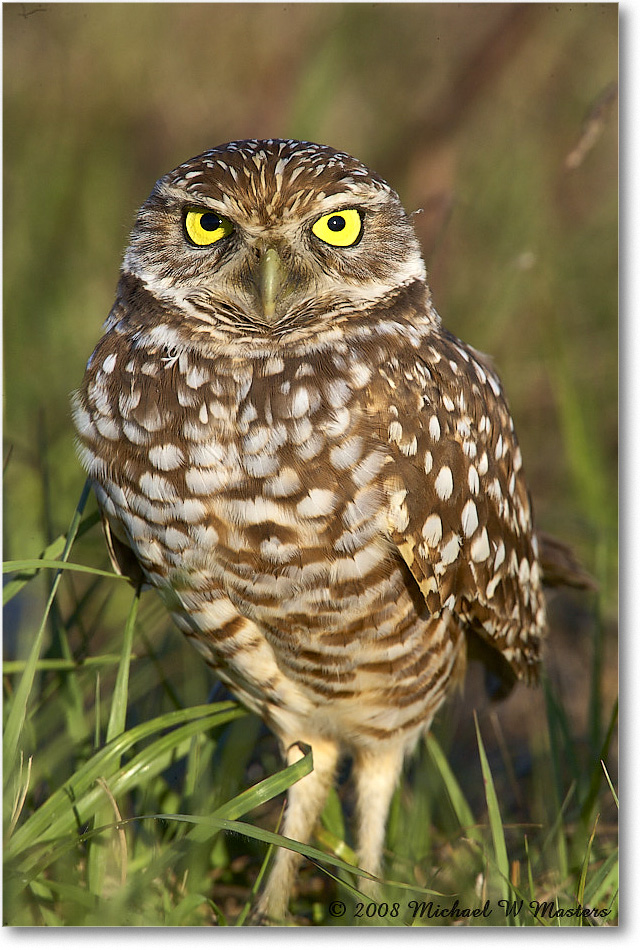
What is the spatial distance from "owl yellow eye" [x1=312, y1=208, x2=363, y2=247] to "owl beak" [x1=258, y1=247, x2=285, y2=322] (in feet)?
0.40

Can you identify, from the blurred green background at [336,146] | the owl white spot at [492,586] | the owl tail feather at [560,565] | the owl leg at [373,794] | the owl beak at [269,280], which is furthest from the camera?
the owl tail feather at [560,565]

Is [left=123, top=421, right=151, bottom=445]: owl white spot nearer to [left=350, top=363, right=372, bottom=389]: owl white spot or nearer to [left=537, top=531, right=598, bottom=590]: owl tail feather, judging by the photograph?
[left=350, top=363, right=372, bottom=389]: owl white spot

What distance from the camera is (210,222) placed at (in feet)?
5.58

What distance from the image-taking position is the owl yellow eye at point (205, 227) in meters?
1.69

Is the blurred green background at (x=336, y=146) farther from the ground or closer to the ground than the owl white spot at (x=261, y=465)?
farther from the ground

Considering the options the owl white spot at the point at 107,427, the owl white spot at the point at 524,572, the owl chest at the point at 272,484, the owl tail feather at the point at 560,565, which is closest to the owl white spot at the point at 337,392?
the owl chest at the point at 272,484

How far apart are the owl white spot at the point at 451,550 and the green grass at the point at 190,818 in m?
0.42

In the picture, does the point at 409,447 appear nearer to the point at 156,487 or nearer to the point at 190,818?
the point at 156,487

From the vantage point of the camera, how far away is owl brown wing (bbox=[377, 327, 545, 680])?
66.9 inches

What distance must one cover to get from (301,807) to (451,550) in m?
0.89

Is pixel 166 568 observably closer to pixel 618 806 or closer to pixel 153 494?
pixel 153 494

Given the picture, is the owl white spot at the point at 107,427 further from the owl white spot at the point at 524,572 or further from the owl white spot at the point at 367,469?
the owl white spot at the point at 524,572

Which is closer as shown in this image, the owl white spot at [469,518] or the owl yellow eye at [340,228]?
the owl yellow eye at [340,228]

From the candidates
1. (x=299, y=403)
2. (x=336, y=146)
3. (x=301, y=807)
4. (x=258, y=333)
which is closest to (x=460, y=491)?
(x=299, y=403)
